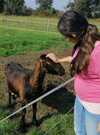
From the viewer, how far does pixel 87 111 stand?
4.32 meters

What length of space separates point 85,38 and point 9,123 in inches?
158

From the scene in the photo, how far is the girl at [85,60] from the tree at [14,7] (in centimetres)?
7460

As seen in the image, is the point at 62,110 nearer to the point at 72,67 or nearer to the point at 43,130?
the point at 43,130

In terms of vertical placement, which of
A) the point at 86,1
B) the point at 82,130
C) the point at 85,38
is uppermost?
the point at 85,38

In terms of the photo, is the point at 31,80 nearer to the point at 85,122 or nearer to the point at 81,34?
the point at 85,122

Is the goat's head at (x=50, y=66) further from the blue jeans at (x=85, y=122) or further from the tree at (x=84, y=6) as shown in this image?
the tree at (x=84, y=6)

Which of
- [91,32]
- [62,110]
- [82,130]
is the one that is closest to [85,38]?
[91,32]

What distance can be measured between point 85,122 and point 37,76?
3449mm

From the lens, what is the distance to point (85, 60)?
3.98m

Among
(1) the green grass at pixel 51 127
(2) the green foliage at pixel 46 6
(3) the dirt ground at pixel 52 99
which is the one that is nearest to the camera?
(1) the green grass at pixel 51 127

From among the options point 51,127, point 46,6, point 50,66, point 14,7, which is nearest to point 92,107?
point 50,66

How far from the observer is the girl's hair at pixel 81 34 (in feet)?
13.1

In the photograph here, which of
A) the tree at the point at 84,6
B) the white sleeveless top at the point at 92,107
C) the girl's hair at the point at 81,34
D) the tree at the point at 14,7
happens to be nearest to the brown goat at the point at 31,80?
the white sleeveless top at the point at 92,107

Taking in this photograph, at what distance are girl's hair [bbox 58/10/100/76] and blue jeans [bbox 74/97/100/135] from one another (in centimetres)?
55
